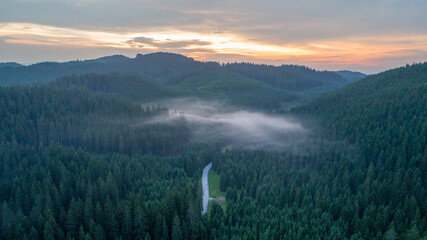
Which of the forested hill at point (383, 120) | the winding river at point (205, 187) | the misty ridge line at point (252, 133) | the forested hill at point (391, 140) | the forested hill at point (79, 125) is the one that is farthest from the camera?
the misty ridge line at point (252, 133)

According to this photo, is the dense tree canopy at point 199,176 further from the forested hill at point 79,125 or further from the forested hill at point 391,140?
the forested hill at point 79,125

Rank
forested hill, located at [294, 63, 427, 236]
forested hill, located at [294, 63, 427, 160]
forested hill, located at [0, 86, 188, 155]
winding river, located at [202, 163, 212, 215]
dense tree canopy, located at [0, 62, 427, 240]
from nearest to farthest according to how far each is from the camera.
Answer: dense tree canopy, located at [0, 62, 427, 240] → forested hill, located at [294, 63, 427, 236] → winding river, located at [202, 163, 212, 215] → forested hill, located at [294, 63, 427, 160] → forested hill, located at [0, 86, 188, 155]

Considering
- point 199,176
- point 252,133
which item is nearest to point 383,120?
point 252,133

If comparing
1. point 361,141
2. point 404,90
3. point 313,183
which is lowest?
point 313,183

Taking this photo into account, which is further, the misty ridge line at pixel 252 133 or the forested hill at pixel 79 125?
the misty ridge line at pixel 252 133

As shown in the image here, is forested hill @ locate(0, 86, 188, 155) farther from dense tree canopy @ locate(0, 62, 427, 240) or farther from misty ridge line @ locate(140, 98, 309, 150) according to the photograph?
misty ridge line @ locate(140, 98, 309, 150)

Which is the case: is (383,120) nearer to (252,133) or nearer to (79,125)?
(252,133)

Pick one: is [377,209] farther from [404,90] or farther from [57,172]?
[404,90]

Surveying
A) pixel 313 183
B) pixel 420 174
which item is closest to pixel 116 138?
pixel 313 183

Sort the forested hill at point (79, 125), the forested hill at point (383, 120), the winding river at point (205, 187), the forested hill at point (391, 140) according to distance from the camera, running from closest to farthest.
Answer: the forested hill at point (391, 140) < the winding river at point (205, 187) < the forested hill at point (383, 120) < the forested hill at point (79, 125)

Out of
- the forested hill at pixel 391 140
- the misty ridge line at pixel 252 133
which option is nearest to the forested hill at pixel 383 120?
the forested hill at pixel 391 140

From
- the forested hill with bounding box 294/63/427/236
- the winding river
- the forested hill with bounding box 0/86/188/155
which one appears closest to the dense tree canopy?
the forested hill with bounding box 294/63/427/236
